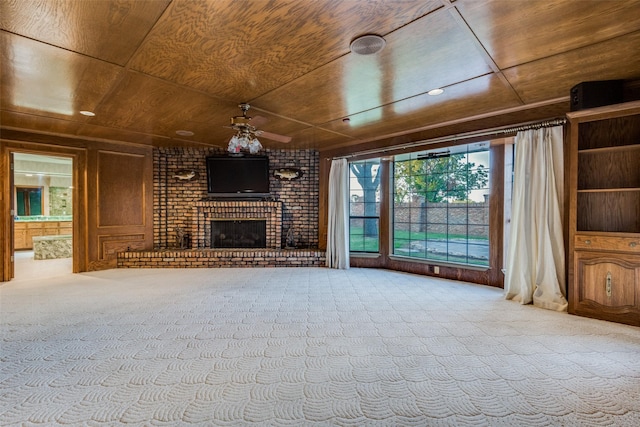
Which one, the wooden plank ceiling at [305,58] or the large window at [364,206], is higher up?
the wooden plank ceiling at [305,58]

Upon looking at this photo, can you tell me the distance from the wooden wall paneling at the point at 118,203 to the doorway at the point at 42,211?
1.79 metres

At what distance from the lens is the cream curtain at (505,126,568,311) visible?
3361mm

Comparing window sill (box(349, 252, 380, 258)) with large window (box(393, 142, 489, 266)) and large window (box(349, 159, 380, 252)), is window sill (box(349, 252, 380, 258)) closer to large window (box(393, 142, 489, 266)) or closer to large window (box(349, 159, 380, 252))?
large window (box(349, 159, 380, 252))

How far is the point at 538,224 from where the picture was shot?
11.4 ft

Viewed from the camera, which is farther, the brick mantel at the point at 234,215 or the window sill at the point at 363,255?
the brick mantel at the point at 234,215

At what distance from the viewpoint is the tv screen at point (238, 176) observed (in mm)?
5977

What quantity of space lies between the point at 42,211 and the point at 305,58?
11213 millimetres

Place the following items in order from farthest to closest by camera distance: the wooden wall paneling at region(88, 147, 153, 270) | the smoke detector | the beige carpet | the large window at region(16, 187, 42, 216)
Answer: the large window at region(16, 187, 42, 216) < the wooden wall paneling at region(88, 147, 153, 270) < the smoke detector < the beige carpet

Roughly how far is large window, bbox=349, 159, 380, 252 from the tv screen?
1793 millimetres

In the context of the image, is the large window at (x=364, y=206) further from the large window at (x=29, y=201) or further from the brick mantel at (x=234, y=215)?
the large window at (x=29, y=201)

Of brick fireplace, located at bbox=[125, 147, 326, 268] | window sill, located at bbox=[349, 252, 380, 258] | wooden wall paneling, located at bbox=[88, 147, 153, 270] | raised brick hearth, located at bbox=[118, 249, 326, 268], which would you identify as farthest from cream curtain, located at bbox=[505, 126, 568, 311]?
wooden wall paneling, located at bbox=[88, 147, 153, 270]

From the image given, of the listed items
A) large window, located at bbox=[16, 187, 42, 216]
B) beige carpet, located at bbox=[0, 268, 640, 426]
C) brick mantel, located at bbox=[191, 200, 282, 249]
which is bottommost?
beige carpet, located at bbox=[0, 268, 640, 426]

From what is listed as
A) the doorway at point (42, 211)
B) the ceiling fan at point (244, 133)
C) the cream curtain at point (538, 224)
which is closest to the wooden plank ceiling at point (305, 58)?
the ceiling fan at point (244, 133)

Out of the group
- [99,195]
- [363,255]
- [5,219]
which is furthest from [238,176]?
[5,219]
